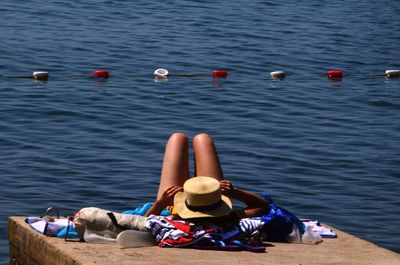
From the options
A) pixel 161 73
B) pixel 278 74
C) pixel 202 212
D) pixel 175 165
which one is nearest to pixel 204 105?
pixel 161 73

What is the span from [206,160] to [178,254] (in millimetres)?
1036

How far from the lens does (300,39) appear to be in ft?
→ 77.7

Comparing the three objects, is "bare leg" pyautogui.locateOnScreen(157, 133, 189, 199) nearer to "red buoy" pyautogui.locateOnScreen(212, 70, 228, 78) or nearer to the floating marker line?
the floating marker line

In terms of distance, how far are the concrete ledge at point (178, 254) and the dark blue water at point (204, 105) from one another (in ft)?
5.44

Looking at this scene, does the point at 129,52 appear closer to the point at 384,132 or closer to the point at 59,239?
the point at 384,132

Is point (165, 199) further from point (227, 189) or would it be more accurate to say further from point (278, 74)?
point (278, 74)

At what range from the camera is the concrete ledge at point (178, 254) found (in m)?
7.16

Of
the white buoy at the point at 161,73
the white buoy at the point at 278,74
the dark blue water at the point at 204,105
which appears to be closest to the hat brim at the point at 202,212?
the dark blue water at the point at 204,105

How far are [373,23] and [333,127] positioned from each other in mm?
11846

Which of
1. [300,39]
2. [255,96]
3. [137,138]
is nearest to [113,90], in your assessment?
[255,96]

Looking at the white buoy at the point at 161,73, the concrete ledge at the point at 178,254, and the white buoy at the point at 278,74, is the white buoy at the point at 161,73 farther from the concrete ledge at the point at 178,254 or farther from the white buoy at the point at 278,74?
the concrete ledge at the point at 178,254

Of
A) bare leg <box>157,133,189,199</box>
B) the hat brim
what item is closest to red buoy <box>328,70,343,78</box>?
bare leg <box>157,133,189,199</box>

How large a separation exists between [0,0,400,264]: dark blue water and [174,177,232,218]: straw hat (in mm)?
2517

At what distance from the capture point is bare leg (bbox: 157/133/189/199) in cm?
816
